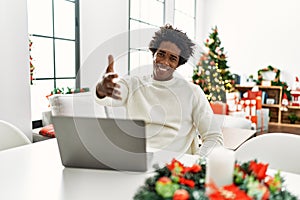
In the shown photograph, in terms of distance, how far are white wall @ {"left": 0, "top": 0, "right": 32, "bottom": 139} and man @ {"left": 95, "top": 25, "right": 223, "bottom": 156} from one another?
150 centimetres

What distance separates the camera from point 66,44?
11.5 feet

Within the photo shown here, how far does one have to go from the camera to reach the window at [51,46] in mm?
3121

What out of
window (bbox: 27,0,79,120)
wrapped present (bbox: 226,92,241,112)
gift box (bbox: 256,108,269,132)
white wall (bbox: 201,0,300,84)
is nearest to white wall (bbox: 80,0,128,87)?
window (bbox: 27,0,79,120)

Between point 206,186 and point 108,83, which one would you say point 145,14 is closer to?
point 108,83

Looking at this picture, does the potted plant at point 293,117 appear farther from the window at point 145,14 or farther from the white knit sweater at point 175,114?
the white knit sweater at point 175,114

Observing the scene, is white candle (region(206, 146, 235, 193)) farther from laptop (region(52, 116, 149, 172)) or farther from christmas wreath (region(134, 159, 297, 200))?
laptop (region(52, 116, 149, 172))

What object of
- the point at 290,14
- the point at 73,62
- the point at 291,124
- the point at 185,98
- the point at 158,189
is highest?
the point at 290,14

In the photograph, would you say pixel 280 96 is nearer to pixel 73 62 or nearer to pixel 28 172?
pixel 73 62

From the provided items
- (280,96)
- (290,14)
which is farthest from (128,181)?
(290,14)

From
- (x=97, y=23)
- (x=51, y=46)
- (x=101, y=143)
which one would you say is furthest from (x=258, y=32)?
(x=101, y=143)

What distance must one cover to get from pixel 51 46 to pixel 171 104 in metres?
2.37

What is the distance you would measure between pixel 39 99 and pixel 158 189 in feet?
9.72

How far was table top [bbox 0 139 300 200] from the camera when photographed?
33.7 inches

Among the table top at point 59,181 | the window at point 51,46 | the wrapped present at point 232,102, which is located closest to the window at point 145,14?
the window at point 51,46
